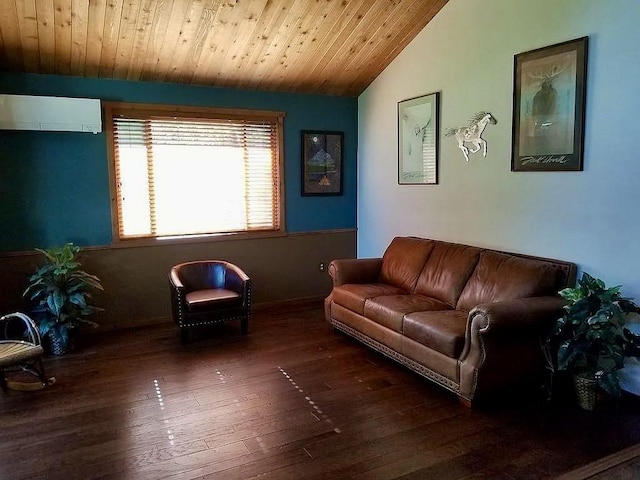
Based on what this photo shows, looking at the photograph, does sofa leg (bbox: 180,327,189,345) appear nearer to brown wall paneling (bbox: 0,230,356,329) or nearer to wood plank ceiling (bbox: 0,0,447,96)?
brown wall paneling (bbox: 0,230,356,329)

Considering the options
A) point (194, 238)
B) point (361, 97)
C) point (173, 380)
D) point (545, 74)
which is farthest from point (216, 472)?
point (361, 97)

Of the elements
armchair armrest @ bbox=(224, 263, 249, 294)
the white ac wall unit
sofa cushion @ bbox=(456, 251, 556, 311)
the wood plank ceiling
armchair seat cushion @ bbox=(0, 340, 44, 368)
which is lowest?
armchair seat cushion @ bbox=(0, 340, 44, 368)

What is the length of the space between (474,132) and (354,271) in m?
1.64

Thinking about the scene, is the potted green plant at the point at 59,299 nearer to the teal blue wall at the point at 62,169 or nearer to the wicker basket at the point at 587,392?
the teal blue wall at the point at 62,169

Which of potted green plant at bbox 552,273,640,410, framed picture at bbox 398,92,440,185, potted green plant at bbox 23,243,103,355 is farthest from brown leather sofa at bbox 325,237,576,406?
potted green plant at bbox 23,243,103,355

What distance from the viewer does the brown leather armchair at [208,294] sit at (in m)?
4.22

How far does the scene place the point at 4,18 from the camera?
350cm

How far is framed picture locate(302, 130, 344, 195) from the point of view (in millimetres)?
5500

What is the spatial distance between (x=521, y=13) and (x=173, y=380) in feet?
12.3

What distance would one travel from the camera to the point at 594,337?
2.76m

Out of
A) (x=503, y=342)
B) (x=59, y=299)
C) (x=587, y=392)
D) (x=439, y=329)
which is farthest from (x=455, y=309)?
(x=59, y=299)

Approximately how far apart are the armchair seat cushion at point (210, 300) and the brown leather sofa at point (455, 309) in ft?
2.89

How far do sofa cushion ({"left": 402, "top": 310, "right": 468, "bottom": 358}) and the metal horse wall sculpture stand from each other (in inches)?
57.3

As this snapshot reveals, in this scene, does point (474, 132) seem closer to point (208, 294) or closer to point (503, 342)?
point (503, 342)
